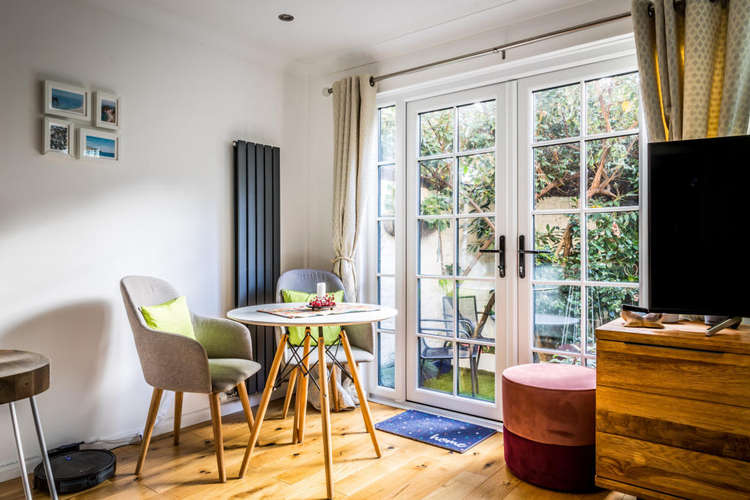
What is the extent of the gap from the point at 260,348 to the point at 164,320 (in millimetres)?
990

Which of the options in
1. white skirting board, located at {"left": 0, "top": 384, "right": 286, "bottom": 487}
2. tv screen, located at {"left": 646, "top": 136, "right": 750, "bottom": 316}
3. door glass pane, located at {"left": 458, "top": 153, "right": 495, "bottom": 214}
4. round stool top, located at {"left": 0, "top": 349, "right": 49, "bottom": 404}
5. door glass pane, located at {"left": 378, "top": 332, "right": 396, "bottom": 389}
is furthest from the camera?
door glass pane, located at {"left": 378, "top": 332, "right": 396, "bottom": 389}

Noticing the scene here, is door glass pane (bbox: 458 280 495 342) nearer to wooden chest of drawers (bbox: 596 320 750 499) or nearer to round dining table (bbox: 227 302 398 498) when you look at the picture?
round dining table (bbox: 227 302 398 498)

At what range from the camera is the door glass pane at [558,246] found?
9.30ft

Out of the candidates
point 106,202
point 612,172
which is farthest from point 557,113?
point 106,202

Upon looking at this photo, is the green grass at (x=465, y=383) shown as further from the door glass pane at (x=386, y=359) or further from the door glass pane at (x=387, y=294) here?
the door glass pane at (x=387, y=294)

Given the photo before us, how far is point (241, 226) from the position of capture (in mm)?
3379

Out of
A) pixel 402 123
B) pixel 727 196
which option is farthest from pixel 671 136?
pixel 402 123

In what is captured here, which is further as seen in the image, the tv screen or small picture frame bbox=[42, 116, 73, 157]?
small picture frame bbox=[42, 116, 73, 157]

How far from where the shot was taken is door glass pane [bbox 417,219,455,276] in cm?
330

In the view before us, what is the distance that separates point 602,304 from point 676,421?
886mm

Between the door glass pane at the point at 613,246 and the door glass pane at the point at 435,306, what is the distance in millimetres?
878

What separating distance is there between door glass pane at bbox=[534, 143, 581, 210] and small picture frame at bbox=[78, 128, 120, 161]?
2.33 m

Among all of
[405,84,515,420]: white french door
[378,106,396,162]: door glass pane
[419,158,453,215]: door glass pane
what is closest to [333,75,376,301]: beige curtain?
[378,106,396,162]: door glass pane

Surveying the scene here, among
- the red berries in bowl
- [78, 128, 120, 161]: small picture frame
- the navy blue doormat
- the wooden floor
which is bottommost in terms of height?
the wooden floor
